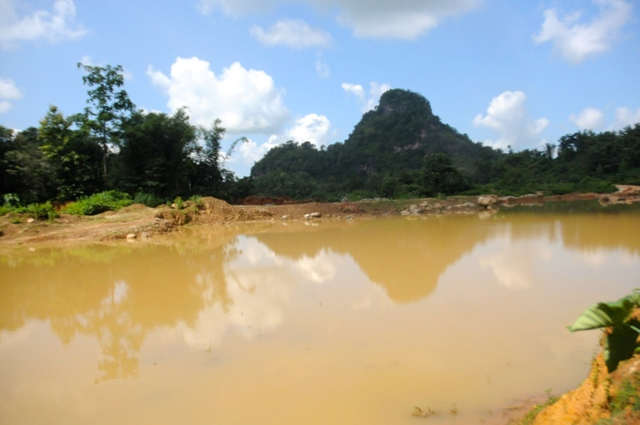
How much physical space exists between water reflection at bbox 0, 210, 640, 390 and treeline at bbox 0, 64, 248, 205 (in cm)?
642

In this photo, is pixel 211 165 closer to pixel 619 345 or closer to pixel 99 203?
pixel 99 203

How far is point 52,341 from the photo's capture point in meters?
4.72

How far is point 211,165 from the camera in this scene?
2181cm

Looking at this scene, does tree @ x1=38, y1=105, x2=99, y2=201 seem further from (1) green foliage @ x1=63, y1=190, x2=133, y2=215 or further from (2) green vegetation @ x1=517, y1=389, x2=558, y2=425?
(2) green vegetation @ x1=517, y1=389, x2=558, y2=425

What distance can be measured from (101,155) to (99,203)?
3967mm

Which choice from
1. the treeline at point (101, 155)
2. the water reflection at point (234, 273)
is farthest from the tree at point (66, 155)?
the water reflection at point (234, 273)

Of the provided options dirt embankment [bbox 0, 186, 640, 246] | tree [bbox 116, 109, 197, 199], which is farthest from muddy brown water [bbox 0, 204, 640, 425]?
tree [bbox 116, 109, 197, 199]

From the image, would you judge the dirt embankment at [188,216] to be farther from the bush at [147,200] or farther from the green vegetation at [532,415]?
the green vegetation at [532,415]

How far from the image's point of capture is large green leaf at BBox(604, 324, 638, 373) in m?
1.76

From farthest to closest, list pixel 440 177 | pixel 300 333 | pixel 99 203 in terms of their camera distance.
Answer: pixel 440 177 → pixel 99 203 → pixel 300 333

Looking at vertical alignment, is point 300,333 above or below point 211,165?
below

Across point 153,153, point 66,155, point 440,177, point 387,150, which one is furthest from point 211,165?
point 387,150

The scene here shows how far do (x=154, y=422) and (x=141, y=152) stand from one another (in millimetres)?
16932

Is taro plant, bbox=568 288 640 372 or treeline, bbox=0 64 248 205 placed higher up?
treeline, bbox=0 64 248 205
